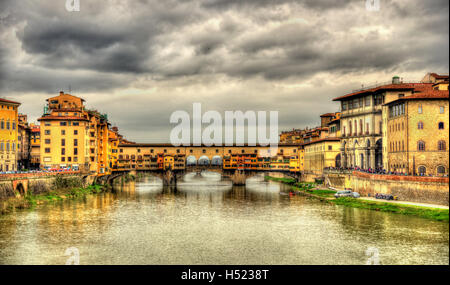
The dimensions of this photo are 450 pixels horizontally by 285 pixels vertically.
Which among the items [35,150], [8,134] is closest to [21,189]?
[8,134]

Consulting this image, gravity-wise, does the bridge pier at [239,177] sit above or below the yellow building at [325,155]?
below

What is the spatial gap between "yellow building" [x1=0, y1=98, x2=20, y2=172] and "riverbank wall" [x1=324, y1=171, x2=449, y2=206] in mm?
60401

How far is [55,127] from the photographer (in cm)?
8544

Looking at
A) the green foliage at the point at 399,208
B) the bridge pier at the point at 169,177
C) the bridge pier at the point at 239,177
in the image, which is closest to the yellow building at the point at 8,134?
the bridge pier at the point at 169,177

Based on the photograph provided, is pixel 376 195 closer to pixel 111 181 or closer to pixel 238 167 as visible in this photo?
pixel 238 167

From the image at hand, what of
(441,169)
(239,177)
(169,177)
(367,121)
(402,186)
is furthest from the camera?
(239,177)

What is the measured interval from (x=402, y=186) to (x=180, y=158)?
7224 centimetres

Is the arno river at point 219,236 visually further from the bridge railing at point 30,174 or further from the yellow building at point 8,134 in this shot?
the yellow building at point 8,134

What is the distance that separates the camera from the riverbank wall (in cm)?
4684

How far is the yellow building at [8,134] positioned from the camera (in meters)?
73.0

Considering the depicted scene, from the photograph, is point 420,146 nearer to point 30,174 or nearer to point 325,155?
point 325,155

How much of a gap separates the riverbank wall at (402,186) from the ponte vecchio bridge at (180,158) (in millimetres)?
44089

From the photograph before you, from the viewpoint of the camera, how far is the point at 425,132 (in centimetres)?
5916
